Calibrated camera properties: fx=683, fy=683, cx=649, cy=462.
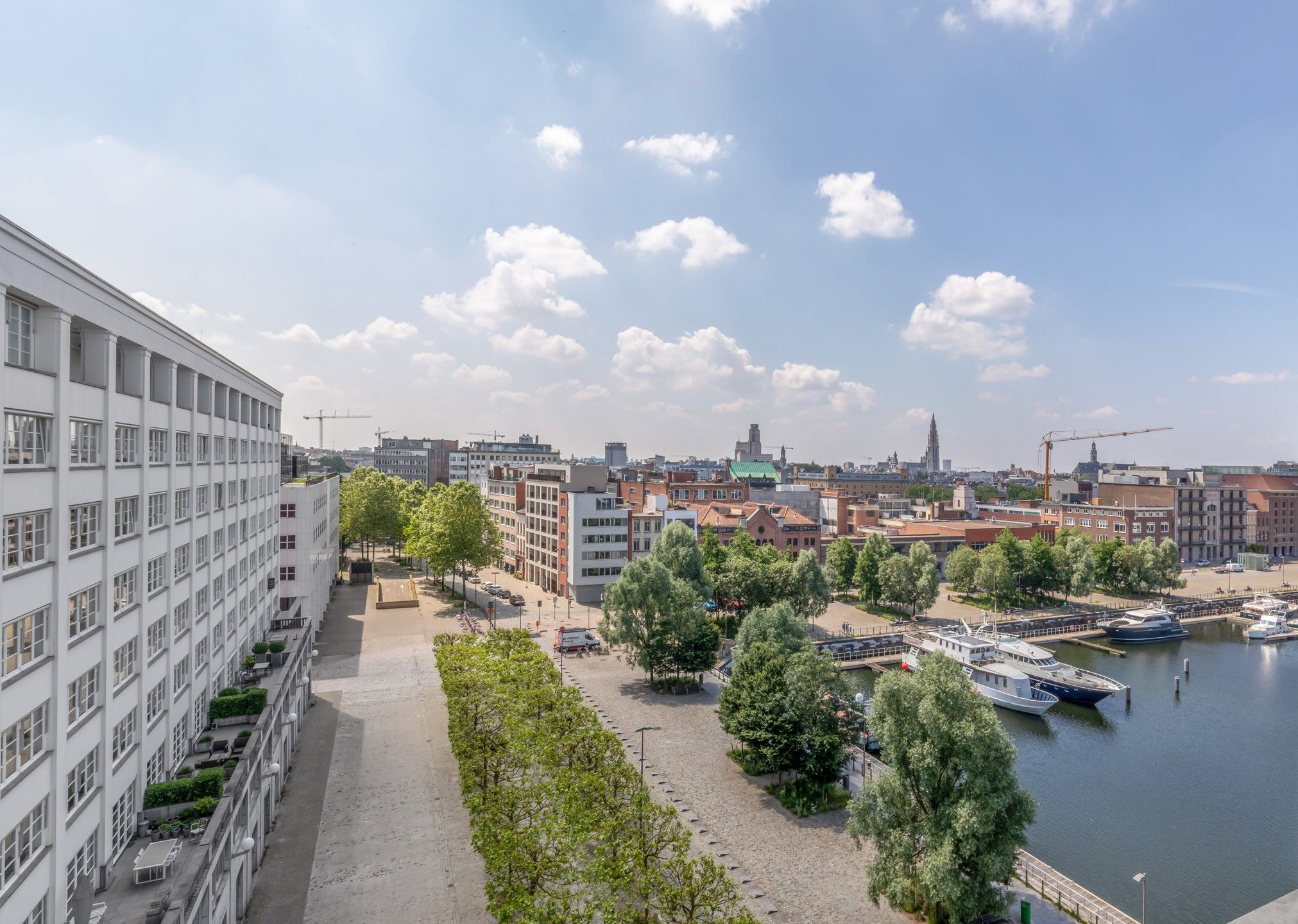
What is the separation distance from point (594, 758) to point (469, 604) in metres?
48.5

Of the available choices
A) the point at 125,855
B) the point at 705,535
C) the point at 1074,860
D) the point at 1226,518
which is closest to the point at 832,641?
the point at 705,535

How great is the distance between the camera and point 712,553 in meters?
70.1

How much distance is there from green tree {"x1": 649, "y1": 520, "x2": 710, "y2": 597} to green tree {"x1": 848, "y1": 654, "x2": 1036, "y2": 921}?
110 feet

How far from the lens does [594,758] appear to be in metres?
24.2

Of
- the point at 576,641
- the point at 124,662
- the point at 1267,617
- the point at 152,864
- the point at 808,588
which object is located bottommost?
the point at 1267,617

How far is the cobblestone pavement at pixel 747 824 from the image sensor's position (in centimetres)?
2291

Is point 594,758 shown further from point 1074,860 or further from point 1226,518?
point 1226,518

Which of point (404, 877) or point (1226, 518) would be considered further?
point (1226, 518)

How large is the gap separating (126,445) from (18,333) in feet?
23.0

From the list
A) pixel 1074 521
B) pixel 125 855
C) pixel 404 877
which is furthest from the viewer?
pixel 1074 521

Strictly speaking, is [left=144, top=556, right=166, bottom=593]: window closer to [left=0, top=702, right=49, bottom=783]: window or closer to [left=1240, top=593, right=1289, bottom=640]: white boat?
[left=0, top=702, right=49, bottom=783]: window

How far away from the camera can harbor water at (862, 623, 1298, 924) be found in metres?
27.8

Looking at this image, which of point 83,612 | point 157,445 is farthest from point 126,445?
point 83,612

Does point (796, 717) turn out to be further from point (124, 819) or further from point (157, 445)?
point (157, 445)
